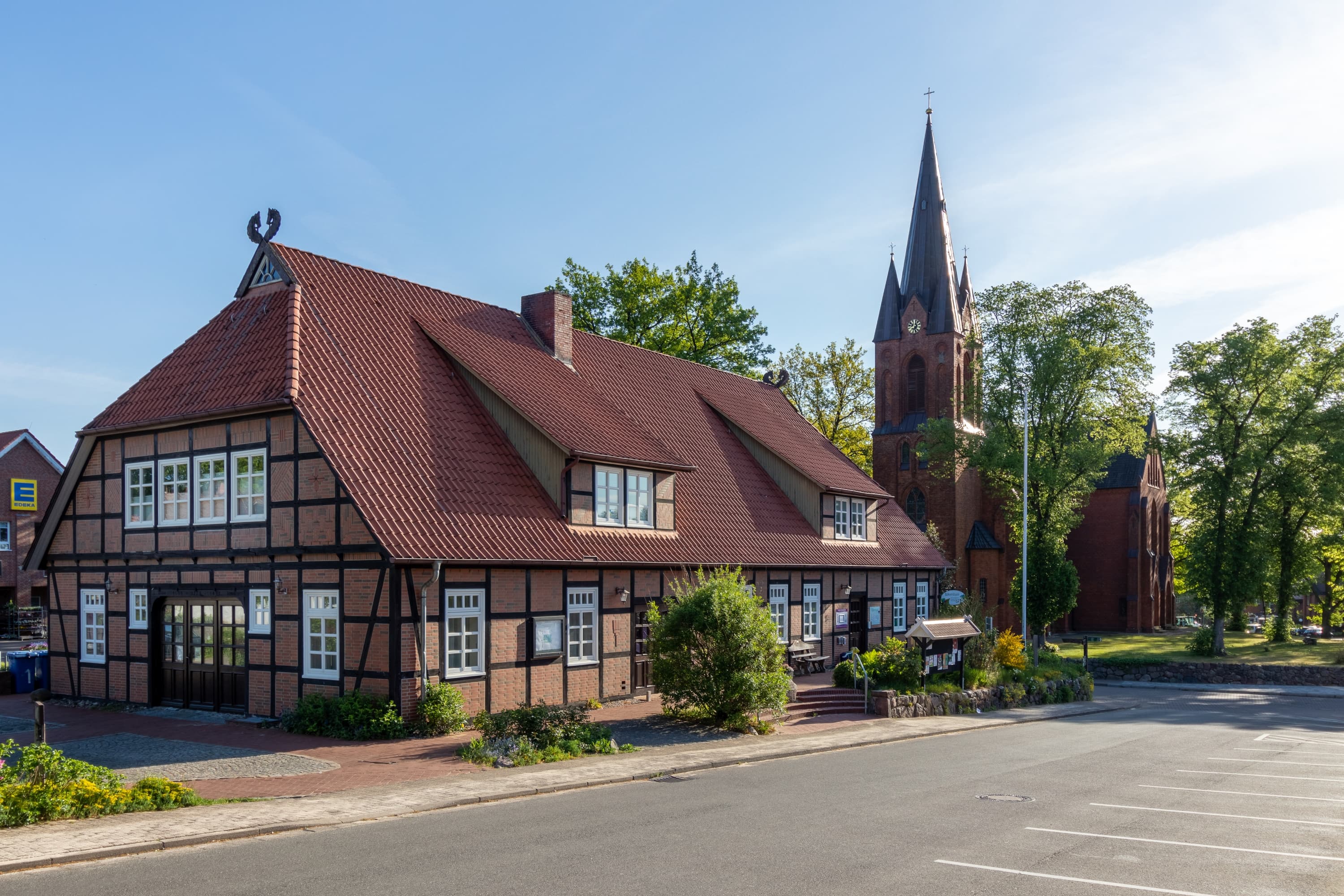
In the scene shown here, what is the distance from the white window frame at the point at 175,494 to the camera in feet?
67.8

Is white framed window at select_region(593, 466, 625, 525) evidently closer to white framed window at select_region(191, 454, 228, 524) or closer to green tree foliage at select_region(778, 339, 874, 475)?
white framed window at select_region(191, 454, 228, 524)

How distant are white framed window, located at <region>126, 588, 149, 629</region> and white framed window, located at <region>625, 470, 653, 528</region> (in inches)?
383

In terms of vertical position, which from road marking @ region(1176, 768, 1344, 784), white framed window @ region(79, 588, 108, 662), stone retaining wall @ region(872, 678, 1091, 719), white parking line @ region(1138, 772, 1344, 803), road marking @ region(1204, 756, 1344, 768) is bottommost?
stone retaining wall @ region(872, 678, 1091, 719)

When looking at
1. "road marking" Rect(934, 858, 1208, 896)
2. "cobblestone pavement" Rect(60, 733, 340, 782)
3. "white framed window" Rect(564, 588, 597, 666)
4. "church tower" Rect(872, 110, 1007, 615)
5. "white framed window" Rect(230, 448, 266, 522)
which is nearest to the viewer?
"road marking" Rect(934, 858, 1208, 896)

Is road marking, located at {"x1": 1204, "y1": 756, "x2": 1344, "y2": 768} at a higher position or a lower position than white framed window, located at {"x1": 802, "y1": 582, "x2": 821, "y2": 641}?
lower

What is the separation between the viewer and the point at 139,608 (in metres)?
21.5

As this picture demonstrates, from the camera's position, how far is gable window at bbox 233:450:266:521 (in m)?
19.5

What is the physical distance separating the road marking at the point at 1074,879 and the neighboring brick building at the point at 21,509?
50826 millimetres

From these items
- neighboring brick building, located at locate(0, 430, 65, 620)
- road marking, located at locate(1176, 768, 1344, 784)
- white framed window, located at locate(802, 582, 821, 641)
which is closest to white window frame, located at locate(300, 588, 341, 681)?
road marking, located at locate(1176, 768, 1344, 784)

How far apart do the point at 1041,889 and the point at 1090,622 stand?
58320 millimetres

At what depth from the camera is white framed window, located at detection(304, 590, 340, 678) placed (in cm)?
1830

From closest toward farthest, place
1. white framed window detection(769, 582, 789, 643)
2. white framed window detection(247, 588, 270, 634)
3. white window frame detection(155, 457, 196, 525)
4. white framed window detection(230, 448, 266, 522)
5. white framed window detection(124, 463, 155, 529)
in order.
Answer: white framed window detection(247, 588, 270, 634) < white framed window detection(230, 448, 266, 522) < white window frame detection(155, 457, 196, 525) < white framed window detection(124, 463, 155, 529) < white framed window detection(769, 582, 789, 643)

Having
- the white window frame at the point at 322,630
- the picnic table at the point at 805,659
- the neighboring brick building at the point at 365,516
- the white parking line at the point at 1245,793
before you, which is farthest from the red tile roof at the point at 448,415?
the white parking line at the point at 1245,793

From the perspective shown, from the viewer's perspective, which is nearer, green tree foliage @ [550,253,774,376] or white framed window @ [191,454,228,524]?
white framed window @ [191,454,228,524]
